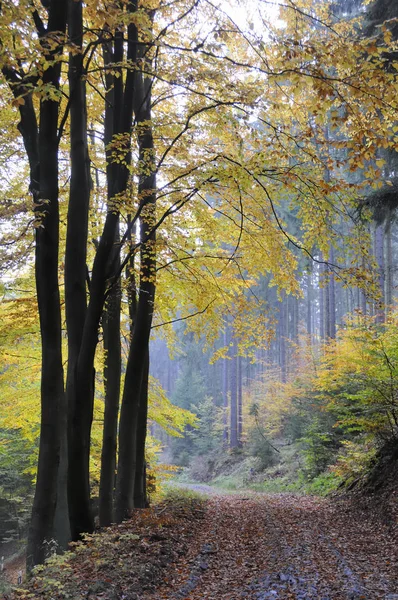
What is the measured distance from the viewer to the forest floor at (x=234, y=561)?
5215mm

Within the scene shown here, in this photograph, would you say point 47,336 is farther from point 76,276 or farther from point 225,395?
point 225,395

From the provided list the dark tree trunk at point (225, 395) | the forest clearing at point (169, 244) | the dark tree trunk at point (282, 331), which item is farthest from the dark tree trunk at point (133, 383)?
the dark tree trunk at point (282, 331)

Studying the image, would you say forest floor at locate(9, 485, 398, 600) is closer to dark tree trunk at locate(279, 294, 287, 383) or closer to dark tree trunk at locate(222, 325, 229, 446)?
dark tree trunk at locate(222, 325, 229, 446)

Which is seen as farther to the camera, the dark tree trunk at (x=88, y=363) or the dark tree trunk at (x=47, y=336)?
the dark tree trunk at (x=88, y=363)

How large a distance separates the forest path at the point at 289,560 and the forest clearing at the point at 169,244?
53 mm

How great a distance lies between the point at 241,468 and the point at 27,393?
60.3 feet

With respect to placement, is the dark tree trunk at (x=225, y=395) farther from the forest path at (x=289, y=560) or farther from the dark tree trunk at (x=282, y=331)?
the forest path at (x=289, y=560)

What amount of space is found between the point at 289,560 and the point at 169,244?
18.4 ft

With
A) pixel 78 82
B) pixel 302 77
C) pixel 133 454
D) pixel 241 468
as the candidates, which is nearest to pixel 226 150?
pixel 78 82

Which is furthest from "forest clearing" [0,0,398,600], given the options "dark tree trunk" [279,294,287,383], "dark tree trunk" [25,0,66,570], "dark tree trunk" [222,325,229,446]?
"dark tree trunk" [279,294,287,383]

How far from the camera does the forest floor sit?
5.21 meters

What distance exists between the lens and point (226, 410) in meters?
35.2

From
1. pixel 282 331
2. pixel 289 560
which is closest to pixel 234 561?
pixel 289 560

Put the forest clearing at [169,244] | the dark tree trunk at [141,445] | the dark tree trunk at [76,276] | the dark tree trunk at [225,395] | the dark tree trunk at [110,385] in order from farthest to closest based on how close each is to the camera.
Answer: the dark tree trunk at [225,395] < the dark tree trunk at [141,445] < the dark tree trunk at [110,385] < the dark tree trunk at [76,276] < the forest clearing at [169,244]
